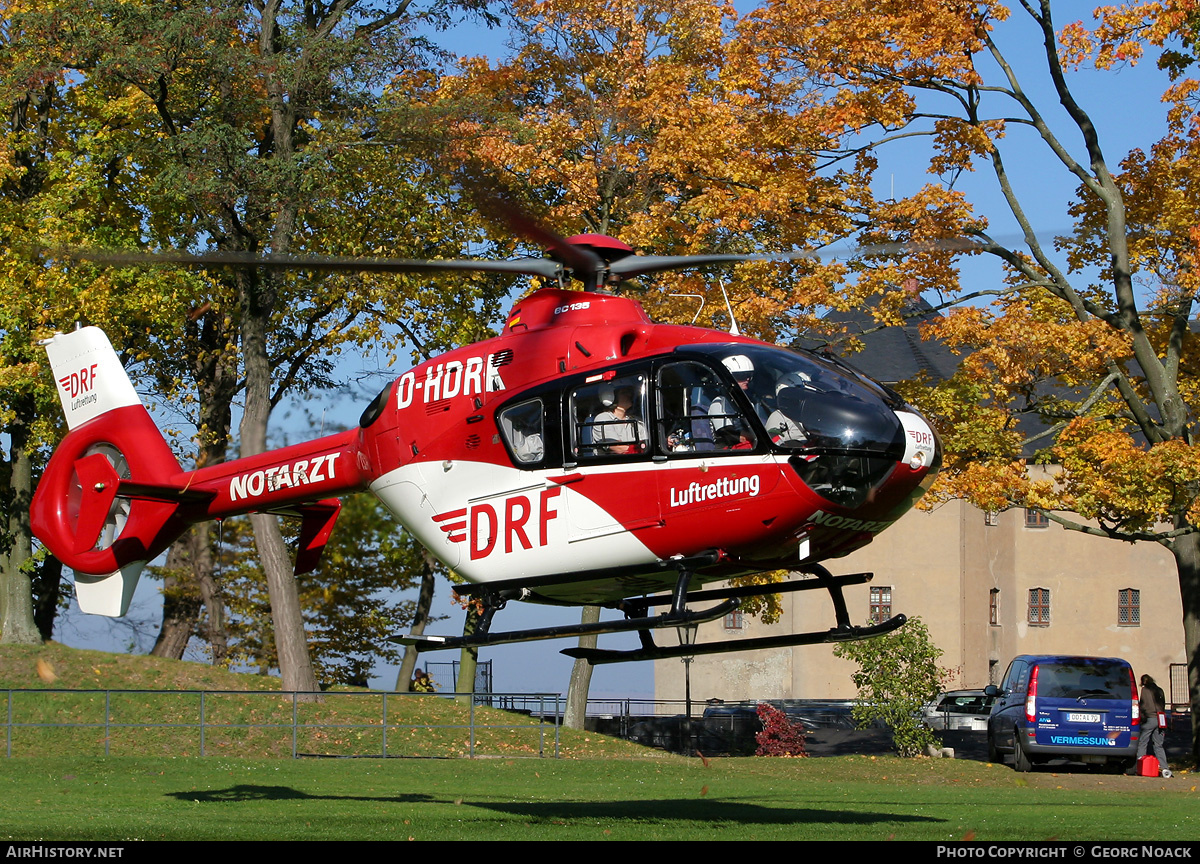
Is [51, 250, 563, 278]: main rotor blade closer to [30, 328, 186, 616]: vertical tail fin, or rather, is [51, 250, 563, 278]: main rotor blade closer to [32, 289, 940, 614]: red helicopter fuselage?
[32, 289, 940, 614]: red helicopter fuselage

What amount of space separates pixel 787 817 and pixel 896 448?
17.2 feet

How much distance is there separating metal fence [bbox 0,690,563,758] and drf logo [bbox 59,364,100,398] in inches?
369

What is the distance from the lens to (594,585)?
12.5m

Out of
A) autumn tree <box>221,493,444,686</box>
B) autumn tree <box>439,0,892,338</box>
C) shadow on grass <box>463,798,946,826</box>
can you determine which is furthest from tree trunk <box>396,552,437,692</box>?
shadow on grass <box>463,798,946,826</box>

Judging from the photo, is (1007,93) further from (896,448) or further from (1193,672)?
(896,448)

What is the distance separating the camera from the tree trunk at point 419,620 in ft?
124

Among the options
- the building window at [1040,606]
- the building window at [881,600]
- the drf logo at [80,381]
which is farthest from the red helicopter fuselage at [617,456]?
the building window at [1040,606]

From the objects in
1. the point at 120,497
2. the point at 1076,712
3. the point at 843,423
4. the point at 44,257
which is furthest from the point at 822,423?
the point at 44,257

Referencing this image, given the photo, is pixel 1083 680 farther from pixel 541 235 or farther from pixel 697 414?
pixel 541 235

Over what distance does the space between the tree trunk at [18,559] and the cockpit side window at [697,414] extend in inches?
1001

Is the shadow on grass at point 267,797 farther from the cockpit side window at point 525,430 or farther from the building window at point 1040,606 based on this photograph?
the building window at point 1040,606

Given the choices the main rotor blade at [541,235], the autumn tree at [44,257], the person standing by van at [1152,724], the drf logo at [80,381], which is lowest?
the person standing by van at [1152,724]

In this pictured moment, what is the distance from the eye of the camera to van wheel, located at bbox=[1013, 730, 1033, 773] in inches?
957
